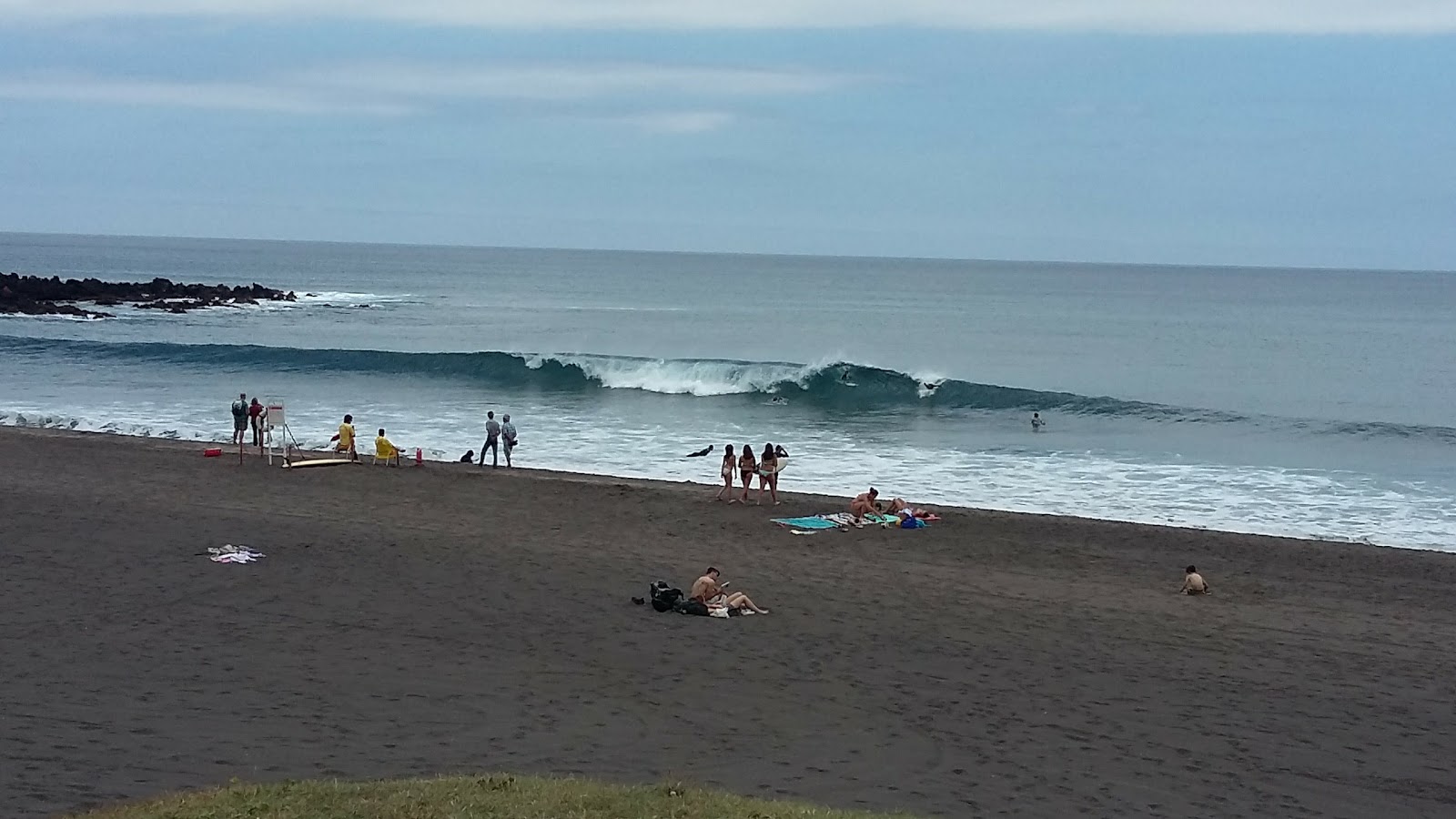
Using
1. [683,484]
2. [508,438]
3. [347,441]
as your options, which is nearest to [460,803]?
[683,484]

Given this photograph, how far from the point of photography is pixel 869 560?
1669 centimetres

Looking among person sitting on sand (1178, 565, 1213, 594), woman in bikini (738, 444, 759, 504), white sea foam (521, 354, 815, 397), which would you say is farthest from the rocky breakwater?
person sitting on sand (1178, 565, 1213, 594)

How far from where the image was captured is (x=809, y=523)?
1881cm

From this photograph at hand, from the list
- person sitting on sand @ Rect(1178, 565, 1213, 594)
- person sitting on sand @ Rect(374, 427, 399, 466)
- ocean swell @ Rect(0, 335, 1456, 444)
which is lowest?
person sitting on sand @ Rect(1178, 565, 1213, 594)

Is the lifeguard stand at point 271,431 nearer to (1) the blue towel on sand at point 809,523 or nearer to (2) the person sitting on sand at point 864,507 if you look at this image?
(1) the blue towel on sand at point 809,523

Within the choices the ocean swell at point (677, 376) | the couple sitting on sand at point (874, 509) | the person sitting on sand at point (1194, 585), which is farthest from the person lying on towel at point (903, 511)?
the ocean swell at point (677, 376)

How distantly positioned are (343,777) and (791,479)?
16.3 metres

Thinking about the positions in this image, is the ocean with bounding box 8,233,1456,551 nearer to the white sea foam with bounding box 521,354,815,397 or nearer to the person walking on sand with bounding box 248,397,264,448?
the white sea foam with bounding box 521,354,815,397

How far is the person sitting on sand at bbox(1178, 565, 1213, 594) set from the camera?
15477mm

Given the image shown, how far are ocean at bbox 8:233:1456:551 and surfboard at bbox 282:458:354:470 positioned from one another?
122 inches

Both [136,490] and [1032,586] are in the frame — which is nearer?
[1032,586]

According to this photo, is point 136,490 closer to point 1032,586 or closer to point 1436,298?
point 1032,586

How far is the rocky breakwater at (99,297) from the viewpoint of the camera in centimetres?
6306

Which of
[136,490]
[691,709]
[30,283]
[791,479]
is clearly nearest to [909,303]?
[30,283]
